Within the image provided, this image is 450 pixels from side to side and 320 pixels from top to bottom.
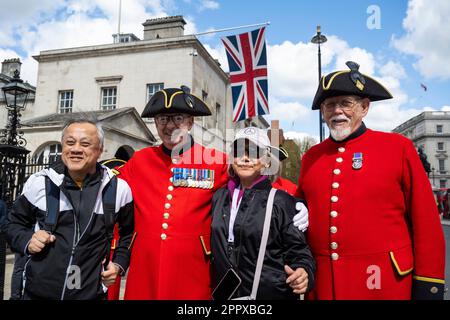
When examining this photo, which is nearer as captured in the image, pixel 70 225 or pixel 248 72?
pixel 70 225

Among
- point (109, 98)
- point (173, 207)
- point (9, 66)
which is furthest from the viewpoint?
point (9, 66)

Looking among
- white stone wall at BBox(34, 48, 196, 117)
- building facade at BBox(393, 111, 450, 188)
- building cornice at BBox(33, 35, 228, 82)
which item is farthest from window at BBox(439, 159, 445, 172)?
white stone wall at BBox(34, 48, 196, 117)

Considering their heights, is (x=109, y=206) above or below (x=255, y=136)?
below

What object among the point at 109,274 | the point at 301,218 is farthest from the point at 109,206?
the point at 301,218

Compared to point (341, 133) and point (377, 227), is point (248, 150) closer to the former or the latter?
point (341, 133)

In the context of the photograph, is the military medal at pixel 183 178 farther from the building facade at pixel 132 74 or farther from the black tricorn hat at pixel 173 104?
the building facade at pixel 132 74

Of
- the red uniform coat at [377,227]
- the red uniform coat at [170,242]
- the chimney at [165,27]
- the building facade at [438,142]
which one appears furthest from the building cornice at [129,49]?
the building facade at [438,142]

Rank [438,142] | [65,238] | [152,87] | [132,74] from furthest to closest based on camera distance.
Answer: [438,142]
[132,74]
[152,87]
[65,238]

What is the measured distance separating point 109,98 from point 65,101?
323 cm

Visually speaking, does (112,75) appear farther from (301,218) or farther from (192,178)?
(301,218)

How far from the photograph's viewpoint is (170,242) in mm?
2961

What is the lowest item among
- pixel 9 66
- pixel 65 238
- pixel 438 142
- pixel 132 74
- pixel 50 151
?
pixel 65 238

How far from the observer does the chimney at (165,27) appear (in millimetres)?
25094

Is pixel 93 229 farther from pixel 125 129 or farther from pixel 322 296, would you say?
pixel 125 129
